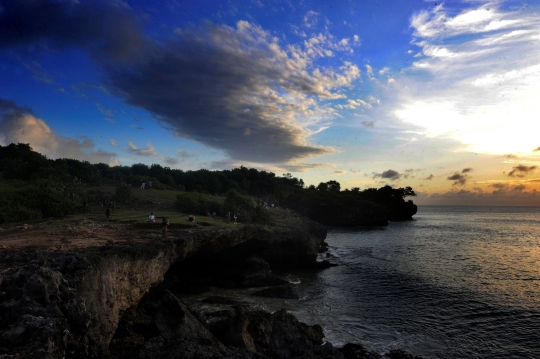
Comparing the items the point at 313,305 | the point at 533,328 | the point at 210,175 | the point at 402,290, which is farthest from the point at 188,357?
the point at 210,175

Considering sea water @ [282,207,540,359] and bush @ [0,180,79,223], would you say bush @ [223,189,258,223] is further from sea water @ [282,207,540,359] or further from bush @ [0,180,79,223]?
bush @ [0,180,79,223]

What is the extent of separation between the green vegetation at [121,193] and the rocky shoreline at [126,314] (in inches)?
362

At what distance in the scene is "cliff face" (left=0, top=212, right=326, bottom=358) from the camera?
6.52 m

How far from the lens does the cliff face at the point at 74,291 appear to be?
21.4 ft

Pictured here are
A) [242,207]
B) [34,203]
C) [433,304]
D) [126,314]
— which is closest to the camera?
[126,314]

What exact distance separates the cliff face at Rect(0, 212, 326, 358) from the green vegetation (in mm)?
11384

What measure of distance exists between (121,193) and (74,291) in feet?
88.1

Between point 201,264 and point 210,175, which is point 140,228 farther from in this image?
point 210,175

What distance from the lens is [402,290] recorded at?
22625 mm

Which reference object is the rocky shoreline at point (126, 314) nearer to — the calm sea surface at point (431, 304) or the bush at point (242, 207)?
the calm sea surface at point (431, 304)

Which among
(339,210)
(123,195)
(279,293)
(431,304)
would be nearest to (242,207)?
(123,195)

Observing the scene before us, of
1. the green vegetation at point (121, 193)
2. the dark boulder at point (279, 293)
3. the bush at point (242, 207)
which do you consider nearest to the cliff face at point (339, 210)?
the green vegetation at point (121, 193)

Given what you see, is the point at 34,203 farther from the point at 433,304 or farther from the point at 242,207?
the point at 433,304

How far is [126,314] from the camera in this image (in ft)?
40.7
